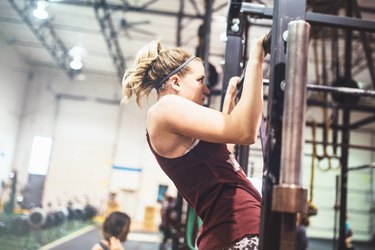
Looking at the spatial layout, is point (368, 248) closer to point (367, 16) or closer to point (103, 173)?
point (367, 16)

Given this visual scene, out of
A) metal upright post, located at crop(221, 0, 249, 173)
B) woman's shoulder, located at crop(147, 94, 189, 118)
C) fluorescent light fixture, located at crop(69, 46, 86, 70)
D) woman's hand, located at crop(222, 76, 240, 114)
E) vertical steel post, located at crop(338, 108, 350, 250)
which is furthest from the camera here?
→ fluorescent light fixture, located at crop(69, 46, 86, 70)

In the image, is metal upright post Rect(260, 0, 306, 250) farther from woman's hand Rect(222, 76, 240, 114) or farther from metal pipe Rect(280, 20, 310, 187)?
woman's hand Rect(222, 76, 240, 114)

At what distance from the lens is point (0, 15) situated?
9828 mm

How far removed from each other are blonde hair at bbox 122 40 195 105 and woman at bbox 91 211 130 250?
2.08 m

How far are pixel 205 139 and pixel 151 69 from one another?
439mm

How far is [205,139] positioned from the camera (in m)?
1.11

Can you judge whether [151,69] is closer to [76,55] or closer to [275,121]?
[275,121]

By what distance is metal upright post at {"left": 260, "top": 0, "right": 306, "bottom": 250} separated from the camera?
85 cm

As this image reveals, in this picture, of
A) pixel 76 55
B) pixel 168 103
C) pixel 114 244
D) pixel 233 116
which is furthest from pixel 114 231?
pixel 76 55

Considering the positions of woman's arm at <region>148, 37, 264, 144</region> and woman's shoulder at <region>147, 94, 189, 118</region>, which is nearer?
woman's arm at <region>148, 37, 264, 144</region>

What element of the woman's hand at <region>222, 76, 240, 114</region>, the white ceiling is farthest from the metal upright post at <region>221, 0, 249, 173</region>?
the white ceiling

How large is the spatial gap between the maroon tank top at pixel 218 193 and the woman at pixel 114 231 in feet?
7.10

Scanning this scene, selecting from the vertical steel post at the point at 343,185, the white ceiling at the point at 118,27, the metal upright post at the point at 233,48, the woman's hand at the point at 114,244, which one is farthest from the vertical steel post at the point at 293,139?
the white ceiling at the point at 118,27

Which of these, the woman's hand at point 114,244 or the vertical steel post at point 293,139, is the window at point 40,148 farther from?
the vertical steel post at point 293,139
